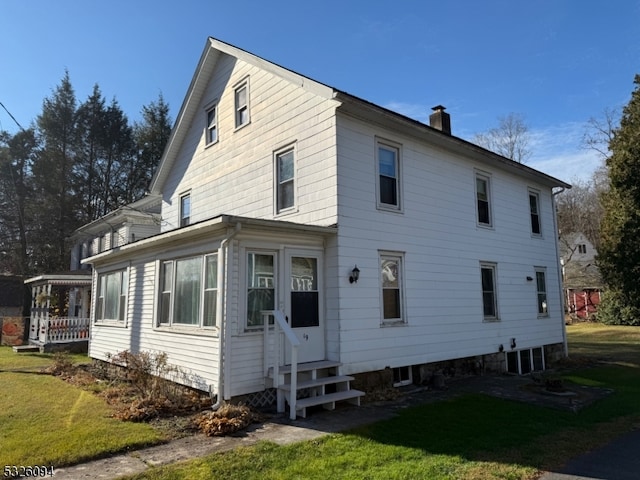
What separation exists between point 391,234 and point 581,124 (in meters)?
31.0

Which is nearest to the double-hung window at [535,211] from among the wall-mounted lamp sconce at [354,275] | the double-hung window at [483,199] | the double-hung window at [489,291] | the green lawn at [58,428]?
the double-hung window at [483,199]

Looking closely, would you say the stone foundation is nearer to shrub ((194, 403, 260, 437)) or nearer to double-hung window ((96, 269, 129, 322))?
shrub ((194, 403, 260, 437))

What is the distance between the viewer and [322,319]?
29.3ft

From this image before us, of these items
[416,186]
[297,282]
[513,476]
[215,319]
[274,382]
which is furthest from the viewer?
[416,186]

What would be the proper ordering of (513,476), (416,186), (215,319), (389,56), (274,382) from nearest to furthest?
(513,476) → (274,382) → (215,319) → (416,186) → (389,56)

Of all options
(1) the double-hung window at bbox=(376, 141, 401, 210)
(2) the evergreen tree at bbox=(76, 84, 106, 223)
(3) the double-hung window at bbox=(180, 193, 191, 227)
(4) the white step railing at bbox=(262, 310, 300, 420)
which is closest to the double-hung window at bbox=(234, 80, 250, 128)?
(3) the double-hung window at bbox=(180, 193, 191, 227)

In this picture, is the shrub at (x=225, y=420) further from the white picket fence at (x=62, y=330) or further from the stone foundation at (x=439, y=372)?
the white picket fence at (x=62, y=330)

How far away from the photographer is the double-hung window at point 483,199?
12766mm

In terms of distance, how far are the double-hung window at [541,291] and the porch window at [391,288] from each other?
7.19m

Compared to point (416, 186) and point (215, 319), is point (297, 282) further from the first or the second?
point (416, 186)

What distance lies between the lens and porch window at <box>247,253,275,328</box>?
8.11m

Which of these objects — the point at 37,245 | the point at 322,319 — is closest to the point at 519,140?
the point at 322,319

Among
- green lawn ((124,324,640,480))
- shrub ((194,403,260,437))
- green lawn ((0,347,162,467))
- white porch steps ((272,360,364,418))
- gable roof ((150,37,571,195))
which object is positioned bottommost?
green lawn ((124,324,640,480))

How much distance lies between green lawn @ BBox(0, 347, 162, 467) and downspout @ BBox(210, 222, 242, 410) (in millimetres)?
1244
